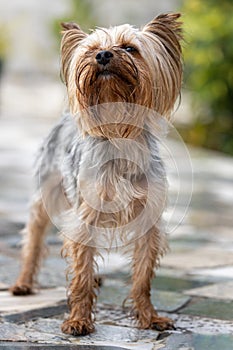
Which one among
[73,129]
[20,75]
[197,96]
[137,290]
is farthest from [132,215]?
[20,75]

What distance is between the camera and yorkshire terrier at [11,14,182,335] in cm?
416

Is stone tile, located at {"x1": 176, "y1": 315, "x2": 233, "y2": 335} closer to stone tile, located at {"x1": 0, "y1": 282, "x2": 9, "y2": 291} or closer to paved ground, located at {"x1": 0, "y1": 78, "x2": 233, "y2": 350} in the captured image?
paved ground, located at {"x1": 0, "y1": 78, "x2": 233, "y2": 350}

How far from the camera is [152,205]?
4.34 meters

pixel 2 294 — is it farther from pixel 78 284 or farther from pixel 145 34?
pixel 145 34

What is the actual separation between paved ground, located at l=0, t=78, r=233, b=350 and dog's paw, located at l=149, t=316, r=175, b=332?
0.04 metres

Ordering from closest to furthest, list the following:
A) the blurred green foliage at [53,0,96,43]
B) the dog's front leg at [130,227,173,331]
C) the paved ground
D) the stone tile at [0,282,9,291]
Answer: the paved ground, the dog's front leg at [130,227,173,331], the stone tile at [0,282,9,291], the blurred green foliage at [53,0,96,43]

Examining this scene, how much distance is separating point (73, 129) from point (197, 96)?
8.87m

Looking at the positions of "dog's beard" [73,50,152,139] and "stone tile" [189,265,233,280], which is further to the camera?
"stone tile" [189,265,233,280]

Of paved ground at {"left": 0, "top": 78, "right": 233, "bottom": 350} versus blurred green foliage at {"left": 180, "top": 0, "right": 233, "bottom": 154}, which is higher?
blurred green foliage at {"left": 180, "top": 0, "right": 233, "bottom": 154}

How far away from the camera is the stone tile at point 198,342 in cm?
400

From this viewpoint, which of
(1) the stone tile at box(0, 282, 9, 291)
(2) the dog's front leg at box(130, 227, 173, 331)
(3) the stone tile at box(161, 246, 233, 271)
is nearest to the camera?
(2) the dog's front leg at box(130, 227, 173, 331)

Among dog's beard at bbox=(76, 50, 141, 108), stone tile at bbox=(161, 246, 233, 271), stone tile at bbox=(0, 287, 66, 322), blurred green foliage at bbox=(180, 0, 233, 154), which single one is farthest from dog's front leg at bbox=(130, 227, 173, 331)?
blurred green foliage at bbox=(180, 0, 233, 154)

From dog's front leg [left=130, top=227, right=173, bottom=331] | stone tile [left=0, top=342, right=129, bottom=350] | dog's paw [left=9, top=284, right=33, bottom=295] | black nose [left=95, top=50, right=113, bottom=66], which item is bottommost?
dog's paw [left=9, top=284, right=33, bottom=295]

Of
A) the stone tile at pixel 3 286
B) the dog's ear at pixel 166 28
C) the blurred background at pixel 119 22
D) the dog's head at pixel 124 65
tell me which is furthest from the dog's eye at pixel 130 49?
the blurred background at pixel 119 22
